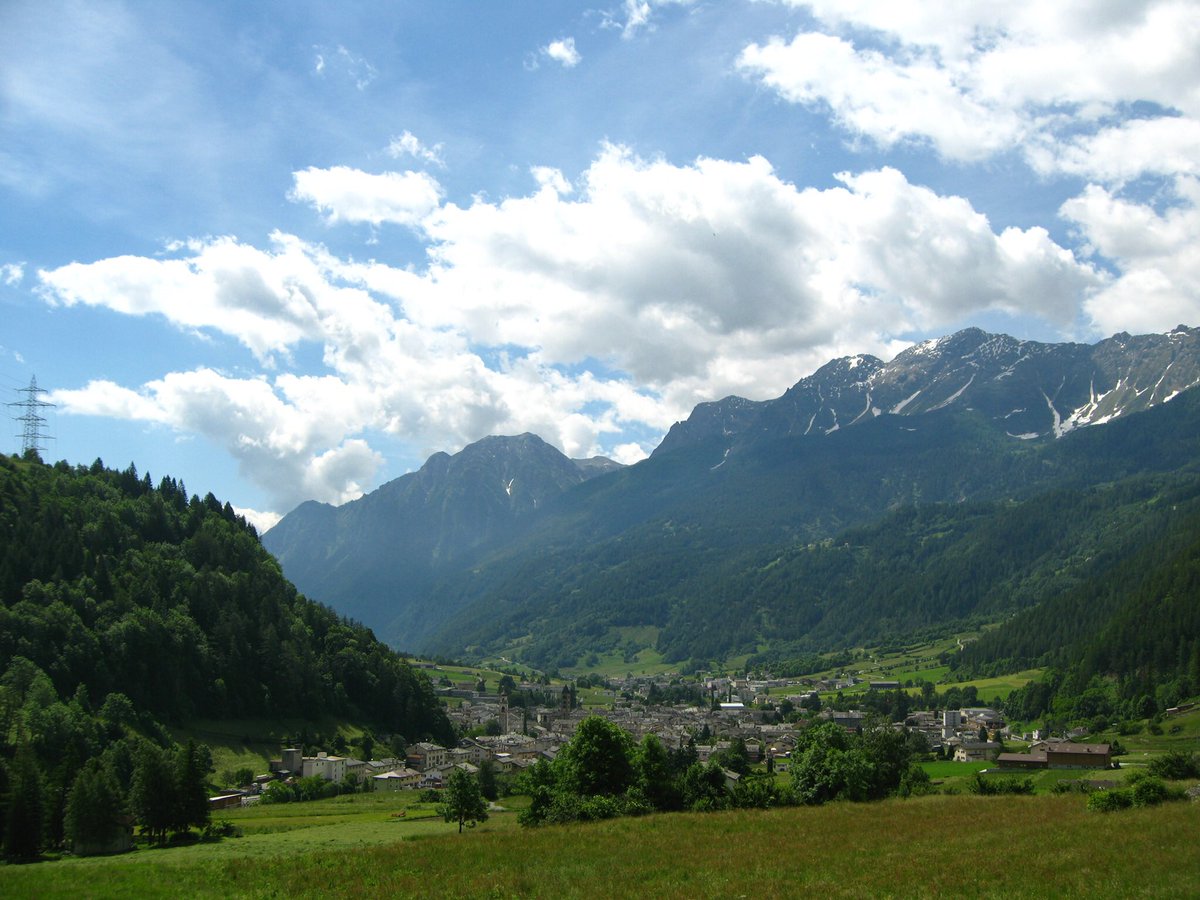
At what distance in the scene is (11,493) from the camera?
132 m

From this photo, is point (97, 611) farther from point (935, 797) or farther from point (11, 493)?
point (935, 797)

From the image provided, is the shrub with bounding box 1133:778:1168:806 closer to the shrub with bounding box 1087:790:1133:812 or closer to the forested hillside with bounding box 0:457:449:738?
the shrub with bounding box 1087:790:1133:812

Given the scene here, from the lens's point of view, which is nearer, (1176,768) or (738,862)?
(738,862)

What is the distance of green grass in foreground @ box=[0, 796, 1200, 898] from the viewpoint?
37.3 metres

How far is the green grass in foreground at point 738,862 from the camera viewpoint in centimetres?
3734

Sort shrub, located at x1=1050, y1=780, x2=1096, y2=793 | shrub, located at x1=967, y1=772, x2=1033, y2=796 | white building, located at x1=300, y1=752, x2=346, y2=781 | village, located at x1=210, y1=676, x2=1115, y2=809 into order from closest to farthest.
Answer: shrub, located at x1=1050, y1=780, x2=1096, y2=793, shrub, located at x1=967, y1=772, x2=1033, y2=796, village, located at x1=210, y1=676, x2=1115, y2=809, white building, located at x1=300, y1=752, x2=346, y2=781

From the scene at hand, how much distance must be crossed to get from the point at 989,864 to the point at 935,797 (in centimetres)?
3160

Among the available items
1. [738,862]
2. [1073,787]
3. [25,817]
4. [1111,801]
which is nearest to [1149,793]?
[1111,801]

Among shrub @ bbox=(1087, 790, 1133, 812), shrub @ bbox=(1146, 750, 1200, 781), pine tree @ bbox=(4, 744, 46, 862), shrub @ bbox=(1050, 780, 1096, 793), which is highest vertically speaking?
pine tree @ bbox=(4, 744, 46, 862)

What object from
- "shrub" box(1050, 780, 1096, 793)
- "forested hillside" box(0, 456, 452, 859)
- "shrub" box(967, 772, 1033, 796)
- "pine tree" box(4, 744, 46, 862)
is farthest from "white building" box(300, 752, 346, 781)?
"shrub" box(1050, 780, 1096, 793)

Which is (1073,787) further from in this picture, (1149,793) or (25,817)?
(25,817)

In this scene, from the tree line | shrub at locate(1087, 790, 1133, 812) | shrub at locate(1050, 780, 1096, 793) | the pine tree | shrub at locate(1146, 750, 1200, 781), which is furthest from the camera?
shrub at locate(1146, 750, 1200, 781)

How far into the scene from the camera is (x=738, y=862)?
43.9 m

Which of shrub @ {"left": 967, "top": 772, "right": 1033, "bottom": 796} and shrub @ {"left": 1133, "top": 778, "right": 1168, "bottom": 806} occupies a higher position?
Result: shrub @ {"left": 1133, "top": 778, "right": 1168, "bottom": 806}
